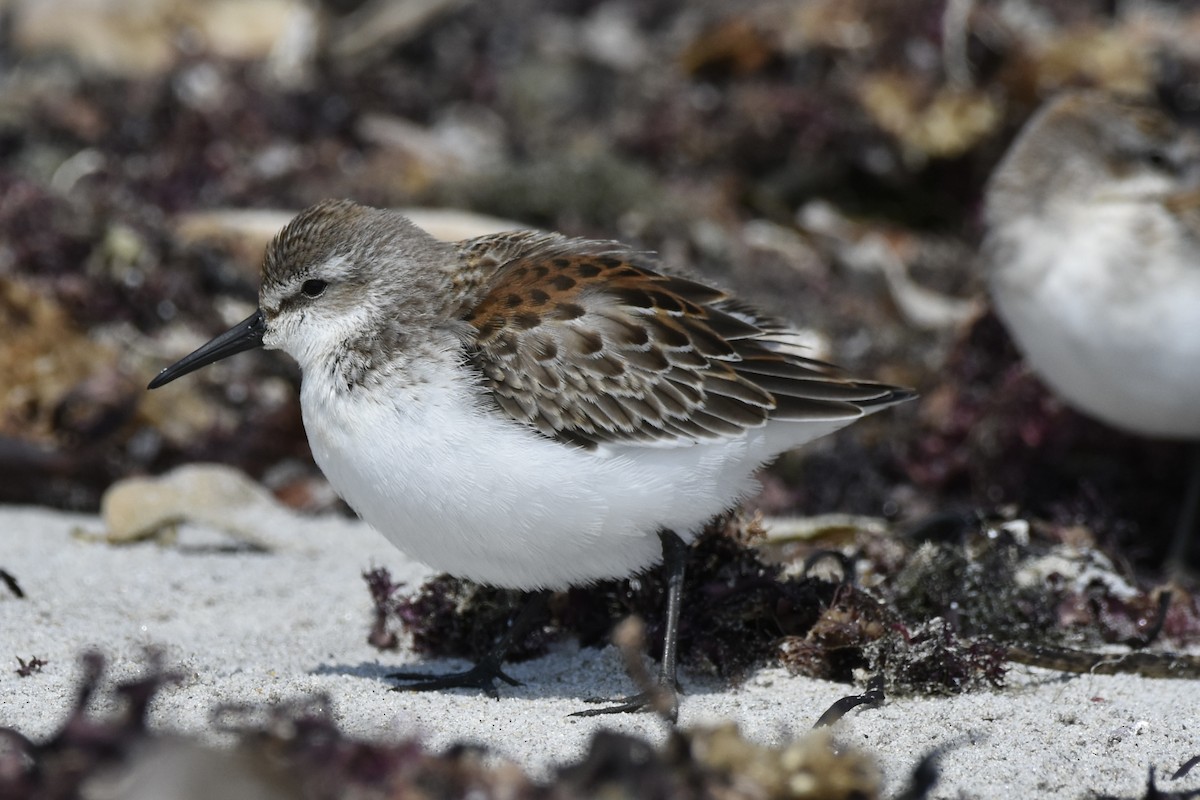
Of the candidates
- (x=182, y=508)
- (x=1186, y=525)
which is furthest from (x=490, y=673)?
(x=1186, y=525)

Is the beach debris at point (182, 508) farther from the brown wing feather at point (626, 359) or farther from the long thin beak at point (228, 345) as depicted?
the brown wing feather at point (626, 359)

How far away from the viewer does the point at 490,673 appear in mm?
5488

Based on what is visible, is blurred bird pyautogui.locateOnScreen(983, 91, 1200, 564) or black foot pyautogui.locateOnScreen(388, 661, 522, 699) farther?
blurred bird pyautogui.locateOnScreen(983, 91, 1200, 564)

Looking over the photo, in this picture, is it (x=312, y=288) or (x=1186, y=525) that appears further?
(x=1186, y=525)

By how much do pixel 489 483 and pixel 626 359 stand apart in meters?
0.74

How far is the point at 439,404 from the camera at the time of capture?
16.4 feet

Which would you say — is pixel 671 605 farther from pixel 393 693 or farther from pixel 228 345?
pixel 228 345

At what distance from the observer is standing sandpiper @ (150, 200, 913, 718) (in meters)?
4.99

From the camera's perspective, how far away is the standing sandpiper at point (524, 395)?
4.99 metres

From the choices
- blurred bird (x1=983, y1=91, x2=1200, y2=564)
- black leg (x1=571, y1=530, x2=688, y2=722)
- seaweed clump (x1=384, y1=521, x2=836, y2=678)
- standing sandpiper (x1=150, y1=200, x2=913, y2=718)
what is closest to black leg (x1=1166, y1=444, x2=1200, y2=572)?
blurred bird (x1=983, y1=91, x2=1200, y2=564)

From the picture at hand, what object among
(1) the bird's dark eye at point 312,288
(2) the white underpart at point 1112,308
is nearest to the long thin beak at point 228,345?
(1) the bird's dark eye at point 312,288

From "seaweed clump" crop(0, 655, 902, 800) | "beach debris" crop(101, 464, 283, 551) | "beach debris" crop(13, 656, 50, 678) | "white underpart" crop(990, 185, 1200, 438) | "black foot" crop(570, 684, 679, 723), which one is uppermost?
"seaweed clump" crop(0, 655, 902, 800)

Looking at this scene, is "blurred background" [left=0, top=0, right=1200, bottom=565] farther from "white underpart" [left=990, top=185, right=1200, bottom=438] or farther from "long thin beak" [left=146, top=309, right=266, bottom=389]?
"long thin beak" [left=146, top=309, right=266, bottom=389]

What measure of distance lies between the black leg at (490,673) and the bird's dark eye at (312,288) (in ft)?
4.68
